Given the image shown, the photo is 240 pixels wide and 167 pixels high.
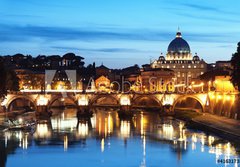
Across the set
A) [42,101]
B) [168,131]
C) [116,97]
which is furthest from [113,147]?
[116,97]

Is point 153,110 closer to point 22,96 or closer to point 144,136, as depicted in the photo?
point 22,96

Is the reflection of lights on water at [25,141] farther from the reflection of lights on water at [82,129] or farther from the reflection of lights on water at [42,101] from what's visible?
the reflection of lights on water at [42,101]

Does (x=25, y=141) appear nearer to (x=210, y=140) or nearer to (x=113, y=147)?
(x=113, y=147)

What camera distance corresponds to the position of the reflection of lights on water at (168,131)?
50031mm

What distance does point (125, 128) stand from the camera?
→ 190 ft

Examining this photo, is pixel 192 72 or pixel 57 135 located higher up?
pixel 192 72

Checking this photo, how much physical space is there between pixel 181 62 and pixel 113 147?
98.2 meters

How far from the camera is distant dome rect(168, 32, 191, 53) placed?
141625 millimetres

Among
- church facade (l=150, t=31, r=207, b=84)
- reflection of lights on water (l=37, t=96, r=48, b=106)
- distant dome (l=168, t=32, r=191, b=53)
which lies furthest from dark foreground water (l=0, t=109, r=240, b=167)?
distant dome (l=168, t=32, r=191, b=53)

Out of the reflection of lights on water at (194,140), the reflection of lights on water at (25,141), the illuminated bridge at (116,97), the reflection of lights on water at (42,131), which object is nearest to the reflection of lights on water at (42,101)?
the illuminated bridge at (116,97)

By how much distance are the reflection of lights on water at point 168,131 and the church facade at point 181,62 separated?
259 feet

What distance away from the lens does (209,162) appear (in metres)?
36.9

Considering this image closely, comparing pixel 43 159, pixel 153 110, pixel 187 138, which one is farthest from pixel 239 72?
pixel 153 110

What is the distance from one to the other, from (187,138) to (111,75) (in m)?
104
